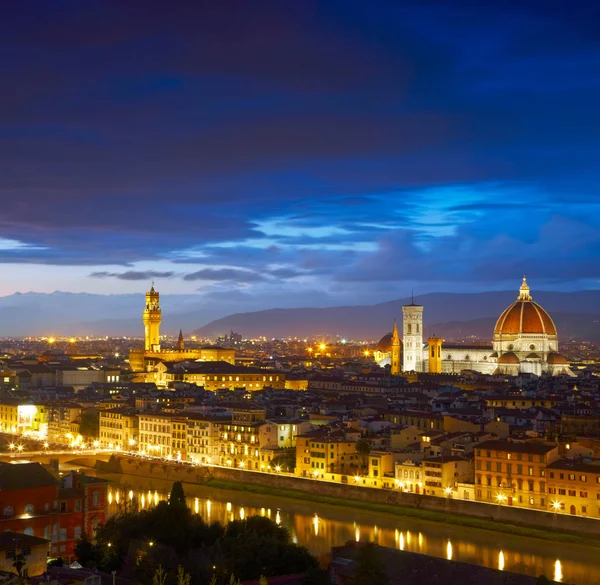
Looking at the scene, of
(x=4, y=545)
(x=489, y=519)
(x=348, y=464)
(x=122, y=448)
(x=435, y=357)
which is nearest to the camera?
(x=4, y=545)

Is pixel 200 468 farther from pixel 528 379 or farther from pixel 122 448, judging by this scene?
pixel 528 379

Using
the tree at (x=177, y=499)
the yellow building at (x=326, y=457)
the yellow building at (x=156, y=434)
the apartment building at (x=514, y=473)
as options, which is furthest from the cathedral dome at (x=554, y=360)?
the tree at (x=177, y=499)

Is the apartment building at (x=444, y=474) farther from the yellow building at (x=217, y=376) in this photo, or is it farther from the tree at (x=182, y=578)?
the yellow building at (x=217, y=376)

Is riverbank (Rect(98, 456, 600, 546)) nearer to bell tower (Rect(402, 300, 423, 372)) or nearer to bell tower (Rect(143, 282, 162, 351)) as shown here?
bell tower (Rect(402, 300, 423, 372))

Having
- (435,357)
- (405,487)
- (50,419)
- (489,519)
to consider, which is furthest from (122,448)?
(435,357)

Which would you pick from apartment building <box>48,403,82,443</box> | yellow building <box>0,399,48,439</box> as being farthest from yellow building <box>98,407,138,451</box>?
yellow building <box>0,399,48,439</box>

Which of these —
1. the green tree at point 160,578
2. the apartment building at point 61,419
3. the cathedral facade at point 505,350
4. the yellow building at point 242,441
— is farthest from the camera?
the cathedral facade at point 505,350
